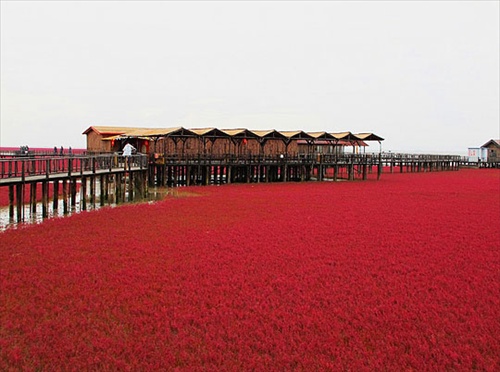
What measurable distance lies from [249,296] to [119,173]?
63.3 ft

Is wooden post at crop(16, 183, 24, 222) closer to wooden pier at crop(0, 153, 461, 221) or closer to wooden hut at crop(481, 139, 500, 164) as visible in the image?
wooden pier at crop(0, 153, 461, 221)

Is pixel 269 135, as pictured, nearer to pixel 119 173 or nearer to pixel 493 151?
pixel 119 173

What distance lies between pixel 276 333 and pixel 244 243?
22.9 feet

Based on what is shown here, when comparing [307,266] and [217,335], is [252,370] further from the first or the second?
[307,266]

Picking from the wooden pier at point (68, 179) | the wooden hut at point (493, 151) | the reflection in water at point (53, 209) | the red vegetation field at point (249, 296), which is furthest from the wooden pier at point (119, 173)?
the wooden hut at point (493, 151)

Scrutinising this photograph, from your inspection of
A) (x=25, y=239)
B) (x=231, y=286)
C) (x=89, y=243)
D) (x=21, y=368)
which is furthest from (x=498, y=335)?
(x=25, y=239)

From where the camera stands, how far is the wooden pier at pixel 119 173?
20.0 meters

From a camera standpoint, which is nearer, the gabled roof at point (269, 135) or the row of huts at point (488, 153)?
the gabled roof at point (269, 135)

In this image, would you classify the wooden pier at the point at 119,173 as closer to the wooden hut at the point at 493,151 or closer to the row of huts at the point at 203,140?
the row of huts at the point at 203,140

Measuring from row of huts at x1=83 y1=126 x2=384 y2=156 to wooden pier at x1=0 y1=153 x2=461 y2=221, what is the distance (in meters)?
1.58

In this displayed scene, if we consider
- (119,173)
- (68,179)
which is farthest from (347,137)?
(68,179)

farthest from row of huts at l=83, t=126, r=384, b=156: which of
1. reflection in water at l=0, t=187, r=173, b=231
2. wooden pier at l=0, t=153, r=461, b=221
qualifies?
reflection in water at l=0, t=187, r=173, b=231

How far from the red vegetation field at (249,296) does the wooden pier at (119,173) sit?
222 cm

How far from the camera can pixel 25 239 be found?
15383 millimetres
